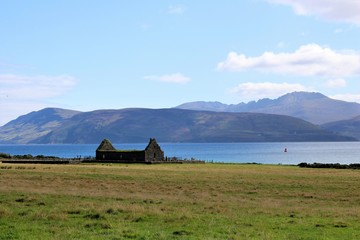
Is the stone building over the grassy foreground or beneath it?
over

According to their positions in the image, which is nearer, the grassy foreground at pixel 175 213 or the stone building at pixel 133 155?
the grassy foreground at pixel 175 213

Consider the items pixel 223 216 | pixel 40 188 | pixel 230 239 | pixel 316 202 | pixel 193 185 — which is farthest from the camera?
pixel 193 185

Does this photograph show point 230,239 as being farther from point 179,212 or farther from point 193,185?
point 193,185

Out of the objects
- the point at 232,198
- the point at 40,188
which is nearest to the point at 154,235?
the point at 232,198

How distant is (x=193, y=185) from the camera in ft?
150

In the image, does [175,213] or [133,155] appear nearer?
[175,213]

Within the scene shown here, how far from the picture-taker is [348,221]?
24.3 m

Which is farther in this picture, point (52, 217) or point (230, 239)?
point (52, 217)

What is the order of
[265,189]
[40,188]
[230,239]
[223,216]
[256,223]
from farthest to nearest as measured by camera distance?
[265,189] → [40,188] → [223,216] → [256,223] → [230,239]

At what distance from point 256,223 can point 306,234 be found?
3122 millimetres

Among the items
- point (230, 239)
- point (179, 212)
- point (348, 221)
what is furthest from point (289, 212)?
→ point (230, 239)

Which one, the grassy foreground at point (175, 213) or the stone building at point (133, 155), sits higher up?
the stone building at point (133, 155)

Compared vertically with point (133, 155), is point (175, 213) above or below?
below

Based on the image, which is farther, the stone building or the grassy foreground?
the stone building
